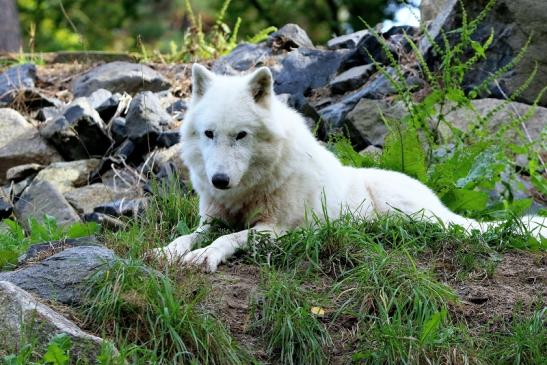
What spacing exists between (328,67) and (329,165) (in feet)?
12.9

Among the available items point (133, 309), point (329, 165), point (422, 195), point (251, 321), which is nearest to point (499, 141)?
point (422, 195)

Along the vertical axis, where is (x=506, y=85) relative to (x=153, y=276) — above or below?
below

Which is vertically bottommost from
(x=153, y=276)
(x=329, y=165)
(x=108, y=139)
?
(x=108, y=139)

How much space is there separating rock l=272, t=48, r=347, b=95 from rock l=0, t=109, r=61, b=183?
248 cm

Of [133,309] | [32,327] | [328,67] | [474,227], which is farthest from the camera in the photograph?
[328,67]

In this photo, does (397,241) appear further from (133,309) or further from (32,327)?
(32,327)

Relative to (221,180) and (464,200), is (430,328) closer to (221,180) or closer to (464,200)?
(221,180)

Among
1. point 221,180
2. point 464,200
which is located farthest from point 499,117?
point 221,180

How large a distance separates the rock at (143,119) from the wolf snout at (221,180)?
345cm

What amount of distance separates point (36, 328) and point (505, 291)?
2405 millimetres

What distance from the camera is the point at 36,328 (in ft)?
11.1

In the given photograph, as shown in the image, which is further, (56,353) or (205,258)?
(205,258)

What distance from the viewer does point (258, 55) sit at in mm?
9453

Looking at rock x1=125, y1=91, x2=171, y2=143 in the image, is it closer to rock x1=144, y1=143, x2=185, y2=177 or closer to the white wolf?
rock x1=144, y1=143, x2=185, y2=177
